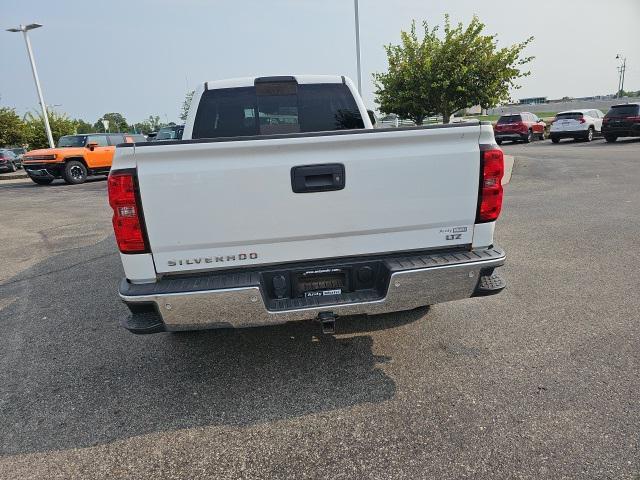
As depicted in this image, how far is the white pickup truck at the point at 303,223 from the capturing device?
7.63 feet

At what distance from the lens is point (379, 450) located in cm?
223

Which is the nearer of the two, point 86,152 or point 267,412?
point 267,412

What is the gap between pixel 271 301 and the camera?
2529mm

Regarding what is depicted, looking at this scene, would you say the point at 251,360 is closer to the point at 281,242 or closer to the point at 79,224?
the point at 281,242

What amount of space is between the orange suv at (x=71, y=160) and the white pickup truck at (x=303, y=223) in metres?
14.4

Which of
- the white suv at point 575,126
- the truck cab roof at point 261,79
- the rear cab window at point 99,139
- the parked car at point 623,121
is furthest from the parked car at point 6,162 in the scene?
the parked car at point 623,121

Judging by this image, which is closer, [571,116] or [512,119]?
[571,116]

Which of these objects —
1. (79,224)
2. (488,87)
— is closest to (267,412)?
(79,224)

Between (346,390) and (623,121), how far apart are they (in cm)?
2040

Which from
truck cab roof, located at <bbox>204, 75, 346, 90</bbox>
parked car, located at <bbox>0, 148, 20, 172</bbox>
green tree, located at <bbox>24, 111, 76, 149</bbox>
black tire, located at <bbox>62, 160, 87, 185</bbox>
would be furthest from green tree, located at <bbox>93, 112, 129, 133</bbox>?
truck cab roof, located at <bbox>204, 75, 346, 90</bbox>

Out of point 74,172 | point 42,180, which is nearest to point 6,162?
point 42,180

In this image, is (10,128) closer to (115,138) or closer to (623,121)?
(115,138)

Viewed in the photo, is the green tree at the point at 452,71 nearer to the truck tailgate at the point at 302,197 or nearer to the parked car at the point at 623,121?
the parked car at the point at 623,121

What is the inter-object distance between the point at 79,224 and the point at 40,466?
736cm
